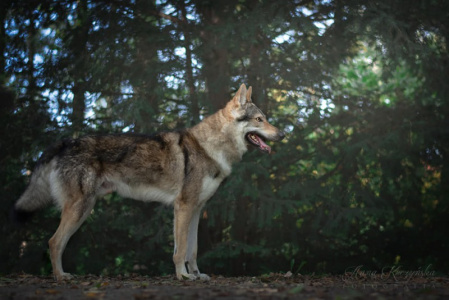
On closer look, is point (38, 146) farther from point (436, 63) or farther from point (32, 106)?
point (436, 63)

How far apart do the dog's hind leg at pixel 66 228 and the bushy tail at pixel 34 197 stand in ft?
1.30

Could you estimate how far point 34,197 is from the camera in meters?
5.86

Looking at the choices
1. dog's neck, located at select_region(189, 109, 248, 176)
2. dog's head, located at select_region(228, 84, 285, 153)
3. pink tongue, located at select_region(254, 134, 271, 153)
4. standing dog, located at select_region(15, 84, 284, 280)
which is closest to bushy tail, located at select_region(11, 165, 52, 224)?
standing dog, located at select_region(15, 84, 284, 280)

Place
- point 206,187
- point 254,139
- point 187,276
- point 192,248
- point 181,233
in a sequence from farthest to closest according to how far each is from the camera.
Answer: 1. point 254,139
2. point 192,248
3. point 206,187
4. point 181,233
5. point 187,276

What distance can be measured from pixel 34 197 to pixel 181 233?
1.86 metres

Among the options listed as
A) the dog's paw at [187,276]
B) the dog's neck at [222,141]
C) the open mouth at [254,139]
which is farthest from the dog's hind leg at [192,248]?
the open mouth at [254,139]

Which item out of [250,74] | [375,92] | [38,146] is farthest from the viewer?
[375,92]

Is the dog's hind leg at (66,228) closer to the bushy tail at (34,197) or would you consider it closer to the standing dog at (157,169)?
the standing dog at (157,169)

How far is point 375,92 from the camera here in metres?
9.61

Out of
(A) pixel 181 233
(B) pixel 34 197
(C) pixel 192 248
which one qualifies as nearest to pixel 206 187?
(A) pixel 181 233

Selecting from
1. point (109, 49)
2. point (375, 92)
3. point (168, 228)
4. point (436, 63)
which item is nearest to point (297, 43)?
point (375, 92)

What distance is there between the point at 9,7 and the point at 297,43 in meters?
5.38

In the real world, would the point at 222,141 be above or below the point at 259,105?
below

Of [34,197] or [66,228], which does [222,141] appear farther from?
[34,197]
